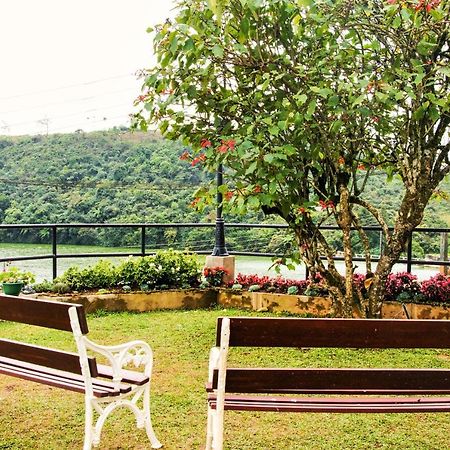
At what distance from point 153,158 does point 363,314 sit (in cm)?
1121

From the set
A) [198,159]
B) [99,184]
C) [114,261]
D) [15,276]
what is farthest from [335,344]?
[99,184]

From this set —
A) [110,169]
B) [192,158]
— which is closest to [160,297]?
[192,158]

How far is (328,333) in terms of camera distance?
2.71 m

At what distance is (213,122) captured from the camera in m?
6.38

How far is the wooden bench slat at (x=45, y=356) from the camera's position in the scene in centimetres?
308

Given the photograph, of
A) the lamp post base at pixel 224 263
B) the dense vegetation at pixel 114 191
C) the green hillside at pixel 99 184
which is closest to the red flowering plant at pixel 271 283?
the lamp post base at pixel 224 263

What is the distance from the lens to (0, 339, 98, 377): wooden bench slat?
3076 millimetres

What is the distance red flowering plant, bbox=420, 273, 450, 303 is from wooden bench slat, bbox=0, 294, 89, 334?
5.02m

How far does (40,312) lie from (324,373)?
146 cm

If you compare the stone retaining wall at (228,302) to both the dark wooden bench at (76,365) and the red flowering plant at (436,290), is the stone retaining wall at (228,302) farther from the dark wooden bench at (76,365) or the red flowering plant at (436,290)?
the dark wooden bench at (76,365)

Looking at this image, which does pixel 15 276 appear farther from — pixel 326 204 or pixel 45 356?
pixel 45 356

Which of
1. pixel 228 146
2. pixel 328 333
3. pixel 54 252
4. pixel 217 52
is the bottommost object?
pixel 54 252

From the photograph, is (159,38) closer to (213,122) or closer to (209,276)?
(213,122)

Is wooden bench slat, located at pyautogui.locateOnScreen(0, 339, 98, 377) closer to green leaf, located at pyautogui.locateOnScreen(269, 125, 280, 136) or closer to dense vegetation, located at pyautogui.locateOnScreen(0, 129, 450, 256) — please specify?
green leaf, located at pyautogui.locateOnScreen(269, 125, 280, 136)
